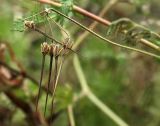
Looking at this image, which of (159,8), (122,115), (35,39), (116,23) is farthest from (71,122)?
(159,8)

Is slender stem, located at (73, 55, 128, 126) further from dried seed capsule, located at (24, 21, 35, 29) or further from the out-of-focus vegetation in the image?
dried seed capsule, located at (24, 21, 35, 29)

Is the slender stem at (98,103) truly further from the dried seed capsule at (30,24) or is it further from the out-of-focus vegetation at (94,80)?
the dried seed capsule at (30,24)

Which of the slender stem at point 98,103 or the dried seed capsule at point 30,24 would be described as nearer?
the dried seed capsule at point 30,24

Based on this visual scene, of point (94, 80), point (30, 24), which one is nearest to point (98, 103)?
point (94, 80)

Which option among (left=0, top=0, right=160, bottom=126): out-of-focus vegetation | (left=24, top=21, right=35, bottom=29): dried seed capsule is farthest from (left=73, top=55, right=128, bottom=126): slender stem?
(left=24, top=21, right=35, bottom=29): dried seed capsule

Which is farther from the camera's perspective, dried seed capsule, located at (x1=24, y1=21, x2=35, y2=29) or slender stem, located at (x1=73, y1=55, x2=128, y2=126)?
slender stem, located at (x1=73, y1=55, x2=128, y2=126)

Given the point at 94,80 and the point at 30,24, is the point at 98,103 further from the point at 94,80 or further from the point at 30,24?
the point at 30,24

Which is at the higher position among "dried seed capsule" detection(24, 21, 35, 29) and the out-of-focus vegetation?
"dried seed capsule" detection(24, 21, 35, 29)

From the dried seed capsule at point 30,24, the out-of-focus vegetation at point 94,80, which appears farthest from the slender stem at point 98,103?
the dried seed capsule at point 30,24

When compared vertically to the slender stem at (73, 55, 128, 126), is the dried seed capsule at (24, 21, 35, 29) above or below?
above
